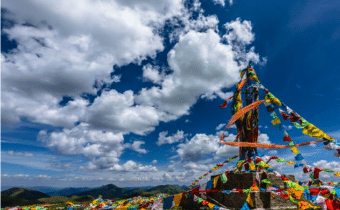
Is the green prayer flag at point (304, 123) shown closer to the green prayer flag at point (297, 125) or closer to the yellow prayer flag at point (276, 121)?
Result: the green prayer flag at point (297, 125)

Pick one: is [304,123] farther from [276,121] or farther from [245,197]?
[245,197]

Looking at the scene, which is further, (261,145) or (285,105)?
(285,105)

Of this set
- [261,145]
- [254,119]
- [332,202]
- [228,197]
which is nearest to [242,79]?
[254,119]

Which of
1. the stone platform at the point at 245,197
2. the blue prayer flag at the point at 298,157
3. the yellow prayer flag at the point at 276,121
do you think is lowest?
the stone platform at the point at 245,197

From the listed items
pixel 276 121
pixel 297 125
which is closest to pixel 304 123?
pixel 297 125

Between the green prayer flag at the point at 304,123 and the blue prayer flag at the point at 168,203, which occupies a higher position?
the green prayer flag at the point at 304,123

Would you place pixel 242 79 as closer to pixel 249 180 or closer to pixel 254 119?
pixel 254 119

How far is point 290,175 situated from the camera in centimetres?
1833

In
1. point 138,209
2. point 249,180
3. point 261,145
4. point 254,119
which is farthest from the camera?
point 254,119

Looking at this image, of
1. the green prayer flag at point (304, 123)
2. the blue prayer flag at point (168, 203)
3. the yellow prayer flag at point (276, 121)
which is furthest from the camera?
the yellow prayer flag at point (276, 121)

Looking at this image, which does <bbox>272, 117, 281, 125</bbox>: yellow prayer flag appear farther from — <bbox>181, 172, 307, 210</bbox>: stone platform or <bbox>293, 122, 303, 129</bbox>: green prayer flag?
<bbox>181, 172, 307, 210</bbox>: stone platform

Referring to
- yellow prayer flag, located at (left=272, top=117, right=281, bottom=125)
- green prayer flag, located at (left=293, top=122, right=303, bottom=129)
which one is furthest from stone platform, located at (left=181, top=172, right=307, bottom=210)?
green prayer flag, located at (left=293, top=122, right=303, bottom=129)

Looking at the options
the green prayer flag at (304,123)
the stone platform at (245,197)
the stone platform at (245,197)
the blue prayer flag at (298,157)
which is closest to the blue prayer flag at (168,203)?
the green prayer flag at (304,123)

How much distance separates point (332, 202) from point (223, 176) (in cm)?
475
